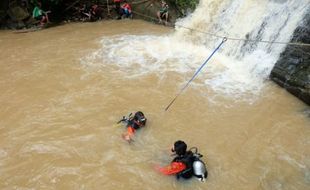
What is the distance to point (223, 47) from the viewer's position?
415 inches

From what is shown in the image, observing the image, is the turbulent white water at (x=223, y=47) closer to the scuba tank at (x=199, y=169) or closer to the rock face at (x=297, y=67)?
the rock face at (x=297, y=67)

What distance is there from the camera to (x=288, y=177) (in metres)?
5.83

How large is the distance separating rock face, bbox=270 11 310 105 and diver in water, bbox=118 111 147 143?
347 cm

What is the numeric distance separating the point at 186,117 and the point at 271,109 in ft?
5.91

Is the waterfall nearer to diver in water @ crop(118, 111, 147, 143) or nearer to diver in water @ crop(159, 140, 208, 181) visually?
diver in water @ crop(118, 111, 147, 143)

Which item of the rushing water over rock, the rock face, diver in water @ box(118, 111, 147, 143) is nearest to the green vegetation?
the rushing water over rock

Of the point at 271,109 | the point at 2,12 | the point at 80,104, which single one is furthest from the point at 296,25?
the point at 2,12

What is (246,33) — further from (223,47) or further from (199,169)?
(199,169)

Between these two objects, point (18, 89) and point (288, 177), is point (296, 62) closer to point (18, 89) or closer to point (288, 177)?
point (288, 177)

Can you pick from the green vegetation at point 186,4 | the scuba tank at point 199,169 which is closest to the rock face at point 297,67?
the scuba tank at point 199,169

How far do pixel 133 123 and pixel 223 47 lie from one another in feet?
15.5

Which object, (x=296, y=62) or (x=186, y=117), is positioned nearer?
(x=186, y=117)

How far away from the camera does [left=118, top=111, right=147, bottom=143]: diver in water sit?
6734 mm

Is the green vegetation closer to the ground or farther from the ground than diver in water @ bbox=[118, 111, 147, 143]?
farther from the ground
